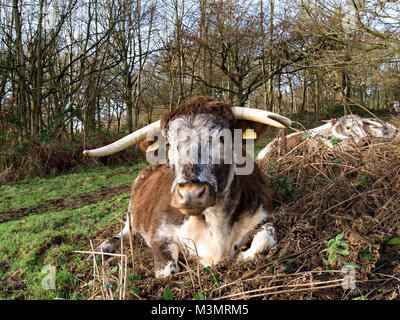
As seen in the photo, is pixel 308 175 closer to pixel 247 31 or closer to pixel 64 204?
pixel 64 204

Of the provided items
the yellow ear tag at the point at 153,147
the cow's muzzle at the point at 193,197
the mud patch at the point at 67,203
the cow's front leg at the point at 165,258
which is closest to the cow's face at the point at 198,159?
the cow's muzzle at the point at 193,197

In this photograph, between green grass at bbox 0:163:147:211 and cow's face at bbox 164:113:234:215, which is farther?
green grass at bbox 0:163:147:211

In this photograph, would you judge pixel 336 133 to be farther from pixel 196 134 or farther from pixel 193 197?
pixel 193 197

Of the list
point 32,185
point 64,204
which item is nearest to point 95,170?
point 32,185

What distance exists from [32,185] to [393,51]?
10502 mm

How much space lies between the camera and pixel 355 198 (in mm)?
2873

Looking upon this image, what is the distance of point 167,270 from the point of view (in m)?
2.62

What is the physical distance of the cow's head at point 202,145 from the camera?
7.02 ft

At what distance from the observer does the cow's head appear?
2141 millimetres

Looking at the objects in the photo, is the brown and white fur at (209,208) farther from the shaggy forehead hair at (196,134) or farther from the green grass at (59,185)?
the green grass at (59,185)

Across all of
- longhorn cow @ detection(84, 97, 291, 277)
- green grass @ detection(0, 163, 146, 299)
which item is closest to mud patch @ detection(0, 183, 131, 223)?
green grass @ detection(0, 163, 146, 299)

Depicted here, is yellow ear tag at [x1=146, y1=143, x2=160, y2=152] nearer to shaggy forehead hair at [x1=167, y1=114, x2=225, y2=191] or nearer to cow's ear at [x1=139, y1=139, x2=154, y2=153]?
cow's ear at [x1=139, y1=139, x2=154, y2=153]

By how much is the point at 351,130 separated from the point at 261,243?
3.67 m

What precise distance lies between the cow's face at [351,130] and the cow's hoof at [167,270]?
333 centimetres
